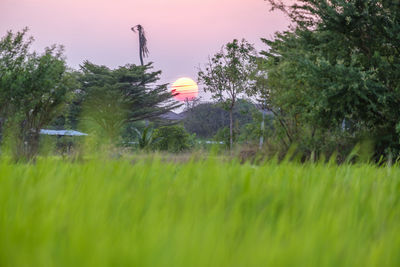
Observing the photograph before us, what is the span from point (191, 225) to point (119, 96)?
39805mm

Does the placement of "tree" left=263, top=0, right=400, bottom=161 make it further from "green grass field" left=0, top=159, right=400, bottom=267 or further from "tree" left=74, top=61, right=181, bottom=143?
"tree" left=74, top=61, right=181, bottom=143

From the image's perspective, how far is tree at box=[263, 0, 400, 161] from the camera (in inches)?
445

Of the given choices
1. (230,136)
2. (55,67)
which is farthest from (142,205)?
(230,136)

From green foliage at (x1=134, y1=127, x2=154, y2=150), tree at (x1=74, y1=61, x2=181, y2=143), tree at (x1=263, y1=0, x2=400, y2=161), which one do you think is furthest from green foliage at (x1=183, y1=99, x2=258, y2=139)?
tree at (x1=263, y1=0, x2=400, y2=161)

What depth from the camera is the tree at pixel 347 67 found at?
445 inches

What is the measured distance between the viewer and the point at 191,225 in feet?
3.65

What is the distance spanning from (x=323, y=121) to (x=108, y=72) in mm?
32143

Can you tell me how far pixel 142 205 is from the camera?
4.70 ft

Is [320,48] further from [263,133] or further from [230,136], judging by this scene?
[230,136]

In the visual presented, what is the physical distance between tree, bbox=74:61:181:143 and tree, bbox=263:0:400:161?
26113mm

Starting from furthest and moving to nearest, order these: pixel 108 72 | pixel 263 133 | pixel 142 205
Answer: pixel 108 72 < pixel 263 133 < pixel 142 205

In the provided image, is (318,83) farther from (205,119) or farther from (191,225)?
(205,119)

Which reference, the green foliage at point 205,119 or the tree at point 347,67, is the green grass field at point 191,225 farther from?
the green foliage at point 205,119

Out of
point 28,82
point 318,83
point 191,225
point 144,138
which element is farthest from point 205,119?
point 191,225
